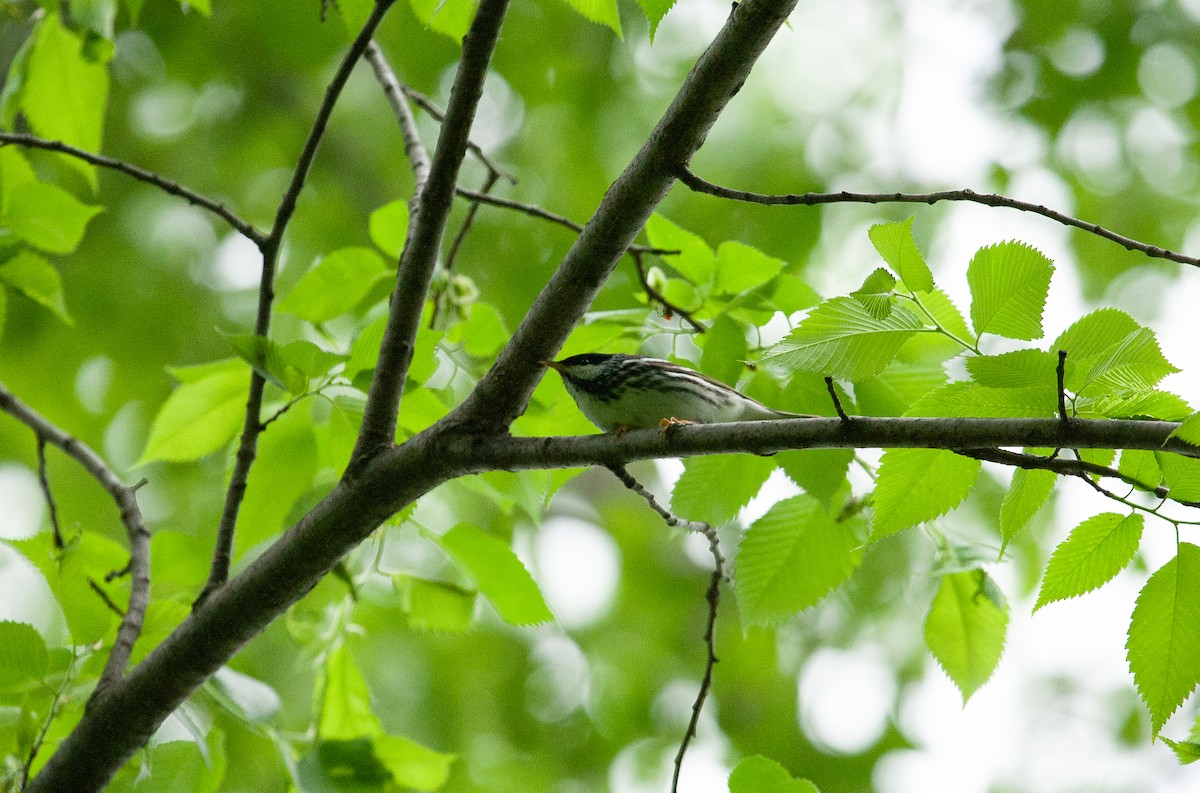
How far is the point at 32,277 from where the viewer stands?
253 cm

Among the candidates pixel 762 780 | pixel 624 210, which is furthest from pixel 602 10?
pixel 762 780

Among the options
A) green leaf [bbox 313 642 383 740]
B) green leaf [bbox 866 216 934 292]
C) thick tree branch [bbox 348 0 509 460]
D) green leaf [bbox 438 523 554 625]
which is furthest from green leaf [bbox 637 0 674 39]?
green leaf [bbox 313 642 383 740]

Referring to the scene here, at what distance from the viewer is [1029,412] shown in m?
1.52

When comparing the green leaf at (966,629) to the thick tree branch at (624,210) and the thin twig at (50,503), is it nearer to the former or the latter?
the thick tree branch at (624,210)

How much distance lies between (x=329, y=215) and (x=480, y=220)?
2.98 ft

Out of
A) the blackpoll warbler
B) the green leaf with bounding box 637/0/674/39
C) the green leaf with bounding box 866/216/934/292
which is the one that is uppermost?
the blackpoll warbler

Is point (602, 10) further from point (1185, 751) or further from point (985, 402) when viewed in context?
point (1185, 751)

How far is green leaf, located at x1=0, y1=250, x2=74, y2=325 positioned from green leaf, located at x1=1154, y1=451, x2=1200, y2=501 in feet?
8.13

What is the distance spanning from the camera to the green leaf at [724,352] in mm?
2062

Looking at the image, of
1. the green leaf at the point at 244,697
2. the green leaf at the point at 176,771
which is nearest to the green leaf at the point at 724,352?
the green leaf at the point at 244,697

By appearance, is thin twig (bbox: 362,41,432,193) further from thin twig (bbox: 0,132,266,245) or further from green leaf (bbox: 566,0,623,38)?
green leaf (bbox: 566,0,623,38)

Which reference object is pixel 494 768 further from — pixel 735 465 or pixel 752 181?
pixel 735 465

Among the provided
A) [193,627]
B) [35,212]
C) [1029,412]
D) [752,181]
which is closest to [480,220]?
[752,181]

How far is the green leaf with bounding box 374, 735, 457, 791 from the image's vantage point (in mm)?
2420
